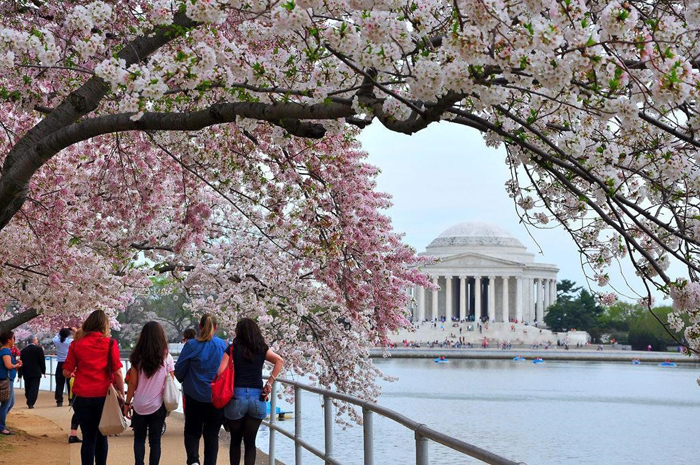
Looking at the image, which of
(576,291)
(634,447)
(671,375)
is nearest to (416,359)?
(671,375)

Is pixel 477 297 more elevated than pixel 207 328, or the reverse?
pixel 477 297

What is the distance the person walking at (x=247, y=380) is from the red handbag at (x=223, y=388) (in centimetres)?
4

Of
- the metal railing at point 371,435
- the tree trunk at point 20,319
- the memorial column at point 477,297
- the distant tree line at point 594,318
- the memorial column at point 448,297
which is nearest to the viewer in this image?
the metal railing at point 371,435

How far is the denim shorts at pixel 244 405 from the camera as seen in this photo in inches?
313

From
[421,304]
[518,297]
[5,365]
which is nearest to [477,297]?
[518,297]

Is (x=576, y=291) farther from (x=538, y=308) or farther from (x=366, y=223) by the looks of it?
(x=366, y=223)

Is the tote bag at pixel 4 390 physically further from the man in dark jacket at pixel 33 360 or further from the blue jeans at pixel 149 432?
the blue jeans at pixel 149 432

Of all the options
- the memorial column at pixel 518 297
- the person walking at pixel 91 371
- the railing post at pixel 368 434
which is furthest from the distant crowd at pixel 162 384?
the memorial column at pixel 518 297

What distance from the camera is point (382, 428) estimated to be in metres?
6.59

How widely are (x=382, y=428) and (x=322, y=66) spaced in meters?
2.38

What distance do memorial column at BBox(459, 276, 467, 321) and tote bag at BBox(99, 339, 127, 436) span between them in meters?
115

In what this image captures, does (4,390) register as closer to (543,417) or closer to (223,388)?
(223,388)

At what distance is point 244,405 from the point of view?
796 cm

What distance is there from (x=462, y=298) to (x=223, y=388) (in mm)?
119114
